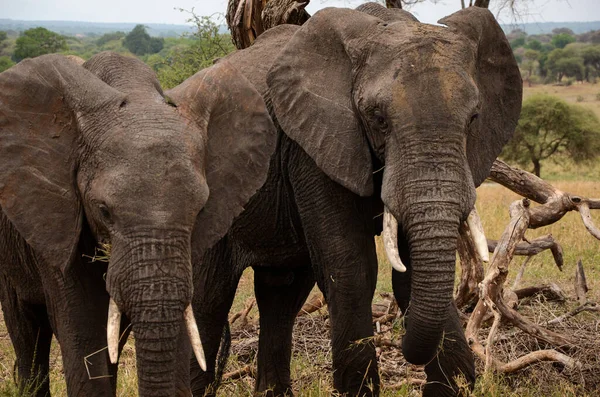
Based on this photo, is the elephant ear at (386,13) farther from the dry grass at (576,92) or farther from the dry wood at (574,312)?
the dry grass at (576,92)

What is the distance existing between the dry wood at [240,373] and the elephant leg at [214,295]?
0.38 metres

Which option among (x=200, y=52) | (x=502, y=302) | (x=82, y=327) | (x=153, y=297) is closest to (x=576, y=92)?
(x=200, y=52)

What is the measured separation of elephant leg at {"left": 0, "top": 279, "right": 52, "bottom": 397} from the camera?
4.70 metres

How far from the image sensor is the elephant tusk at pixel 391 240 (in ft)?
13.7

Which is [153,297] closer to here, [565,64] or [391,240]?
[391,240]

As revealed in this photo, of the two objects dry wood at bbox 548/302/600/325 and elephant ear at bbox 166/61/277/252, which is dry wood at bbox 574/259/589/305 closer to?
dry wood at bbox 548/302/600/325

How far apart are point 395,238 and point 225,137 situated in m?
0.87

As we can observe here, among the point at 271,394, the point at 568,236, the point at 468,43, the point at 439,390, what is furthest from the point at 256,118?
the point at 568,236

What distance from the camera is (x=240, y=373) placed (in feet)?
20.0

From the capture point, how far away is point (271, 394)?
5.70m

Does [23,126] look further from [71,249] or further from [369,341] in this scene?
[369,341]

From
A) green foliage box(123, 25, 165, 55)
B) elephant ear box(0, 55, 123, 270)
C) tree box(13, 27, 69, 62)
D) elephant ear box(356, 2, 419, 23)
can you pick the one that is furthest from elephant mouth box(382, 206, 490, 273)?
green foliage box(123, 25, 165, 55)

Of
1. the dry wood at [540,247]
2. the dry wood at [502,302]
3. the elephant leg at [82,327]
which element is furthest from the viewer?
the dry wood at [540,247]

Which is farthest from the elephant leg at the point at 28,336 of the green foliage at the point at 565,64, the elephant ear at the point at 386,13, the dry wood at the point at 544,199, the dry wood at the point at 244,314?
the green foliage at the point at 565,64
